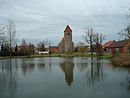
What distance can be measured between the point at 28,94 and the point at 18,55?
55.0m

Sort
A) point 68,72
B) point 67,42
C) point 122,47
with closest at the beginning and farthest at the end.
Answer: point 68,72, point 122,47, point 67,42

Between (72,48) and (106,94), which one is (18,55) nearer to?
(72,48)

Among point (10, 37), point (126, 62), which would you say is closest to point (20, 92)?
point (126, 62)

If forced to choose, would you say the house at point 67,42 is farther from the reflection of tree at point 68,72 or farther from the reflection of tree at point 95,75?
the reflection of tree at point 95,75

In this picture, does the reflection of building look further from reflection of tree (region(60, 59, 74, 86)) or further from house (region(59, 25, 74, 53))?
house (region(59, 25, 74, 53))

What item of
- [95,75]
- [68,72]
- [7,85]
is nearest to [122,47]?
[68,72]

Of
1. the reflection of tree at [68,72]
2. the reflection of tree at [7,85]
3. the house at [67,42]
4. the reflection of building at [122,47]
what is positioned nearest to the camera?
the reflection of tree at [7,85]

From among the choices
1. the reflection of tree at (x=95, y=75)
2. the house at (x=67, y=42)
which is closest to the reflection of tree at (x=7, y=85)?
the reflection of tree at (x=95, y=75)

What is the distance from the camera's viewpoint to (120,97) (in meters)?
9.55

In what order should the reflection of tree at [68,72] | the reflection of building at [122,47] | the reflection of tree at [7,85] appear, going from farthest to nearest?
the reflection of building at [122,47]
the reflection of tree at [68,72]
the reflection of tree at [7,85]

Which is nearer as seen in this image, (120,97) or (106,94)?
(120,97)

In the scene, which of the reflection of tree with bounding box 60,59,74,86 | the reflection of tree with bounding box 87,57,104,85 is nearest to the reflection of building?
the reflection of tree with bounding box 60,59,74,86

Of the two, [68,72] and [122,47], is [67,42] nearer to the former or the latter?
[122,47]

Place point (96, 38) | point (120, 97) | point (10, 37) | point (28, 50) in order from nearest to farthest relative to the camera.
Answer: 1. point (120, 97)
2. point (10, 37)
3. point (96, 38)
4. point (28, 50)
